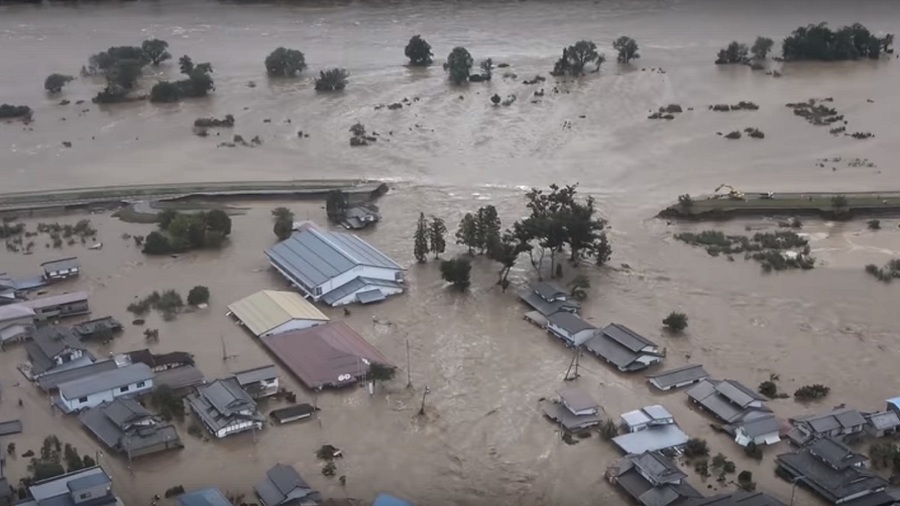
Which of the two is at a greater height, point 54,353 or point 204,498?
point 54,353

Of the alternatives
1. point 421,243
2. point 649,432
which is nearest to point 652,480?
point 649,432

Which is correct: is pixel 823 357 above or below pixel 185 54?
below

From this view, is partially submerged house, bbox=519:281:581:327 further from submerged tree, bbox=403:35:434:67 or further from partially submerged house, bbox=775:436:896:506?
submerged tree, bbox=403:35:434:67

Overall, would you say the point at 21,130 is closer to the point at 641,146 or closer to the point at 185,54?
the point at 185,54

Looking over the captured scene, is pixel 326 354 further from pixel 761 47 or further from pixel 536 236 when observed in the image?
pixel 761 47

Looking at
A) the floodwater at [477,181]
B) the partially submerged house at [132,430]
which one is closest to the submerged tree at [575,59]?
the floodwater at [477,181]

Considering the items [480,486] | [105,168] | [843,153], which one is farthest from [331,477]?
[843,153]

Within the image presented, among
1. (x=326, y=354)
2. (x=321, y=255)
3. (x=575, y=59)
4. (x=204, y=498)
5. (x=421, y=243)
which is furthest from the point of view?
(x=575, y=59)

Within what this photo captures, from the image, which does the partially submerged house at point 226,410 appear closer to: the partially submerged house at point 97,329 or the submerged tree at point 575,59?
the partially submerged house at point 97,329
